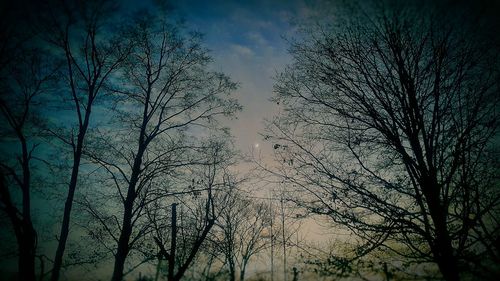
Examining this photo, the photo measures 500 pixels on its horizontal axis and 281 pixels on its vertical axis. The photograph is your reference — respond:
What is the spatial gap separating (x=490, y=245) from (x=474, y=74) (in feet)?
10.3

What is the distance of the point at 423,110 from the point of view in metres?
4.78

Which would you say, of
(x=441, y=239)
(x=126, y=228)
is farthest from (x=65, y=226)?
(x=441, y=239)

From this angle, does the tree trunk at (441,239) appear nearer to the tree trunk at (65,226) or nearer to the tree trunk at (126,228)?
the tree trunk at (126,228)

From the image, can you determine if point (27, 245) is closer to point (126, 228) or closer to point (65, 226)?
point (65, 226)

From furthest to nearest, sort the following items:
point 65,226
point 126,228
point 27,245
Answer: point 126,228 < point 65,226 < point 27,245

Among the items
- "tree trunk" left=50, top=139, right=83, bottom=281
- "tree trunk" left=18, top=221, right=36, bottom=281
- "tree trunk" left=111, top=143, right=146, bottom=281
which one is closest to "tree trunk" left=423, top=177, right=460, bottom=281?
"tree trunk" left=18, top=221, right=36, bottom=281

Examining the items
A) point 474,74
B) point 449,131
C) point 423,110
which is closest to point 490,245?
point 449,131

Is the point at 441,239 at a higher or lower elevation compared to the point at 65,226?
lower

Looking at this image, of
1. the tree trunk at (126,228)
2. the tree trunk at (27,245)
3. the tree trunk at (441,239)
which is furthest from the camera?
the tree trunk at (126,228)

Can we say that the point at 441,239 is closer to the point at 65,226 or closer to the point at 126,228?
the point at 126,228

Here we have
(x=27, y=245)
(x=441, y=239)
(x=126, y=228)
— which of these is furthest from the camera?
(x=126, y=228)

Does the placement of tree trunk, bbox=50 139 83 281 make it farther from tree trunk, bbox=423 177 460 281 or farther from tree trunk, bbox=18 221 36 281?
tree trunk, bbox=423 177 460 281

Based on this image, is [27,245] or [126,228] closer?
[27,245]

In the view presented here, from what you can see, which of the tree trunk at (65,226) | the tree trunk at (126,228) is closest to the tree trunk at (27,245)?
the tree trunk at (65,226)
